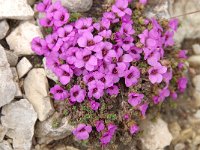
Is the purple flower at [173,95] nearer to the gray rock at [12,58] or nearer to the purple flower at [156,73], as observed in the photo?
the purple flower at [156,73]

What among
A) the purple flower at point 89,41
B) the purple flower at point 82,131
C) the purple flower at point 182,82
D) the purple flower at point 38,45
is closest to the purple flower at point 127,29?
the purple flower at point 89,41

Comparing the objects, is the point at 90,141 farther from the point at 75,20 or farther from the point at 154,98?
the point at 75,20

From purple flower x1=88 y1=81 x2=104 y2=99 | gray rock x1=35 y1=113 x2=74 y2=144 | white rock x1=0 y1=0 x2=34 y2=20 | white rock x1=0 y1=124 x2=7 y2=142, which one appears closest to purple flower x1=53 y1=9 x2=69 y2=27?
white rock x1=0 y1=0 x2=34 y2=20

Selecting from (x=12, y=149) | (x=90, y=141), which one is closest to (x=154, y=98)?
(x=90, y=141)

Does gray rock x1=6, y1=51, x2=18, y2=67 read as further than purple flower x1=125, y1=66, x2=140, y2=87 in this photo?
Yes


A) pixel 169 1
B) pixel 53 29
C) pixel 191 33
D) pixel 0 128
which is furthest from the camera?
pixel 191 33

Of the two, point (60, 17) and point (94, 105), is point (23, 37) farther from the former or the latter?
point (94, 105)

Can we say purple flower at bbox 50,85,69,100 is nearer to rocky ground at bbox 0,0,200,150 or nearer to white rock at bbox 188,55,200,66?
rocky ground at bbox 0,0,200,150
